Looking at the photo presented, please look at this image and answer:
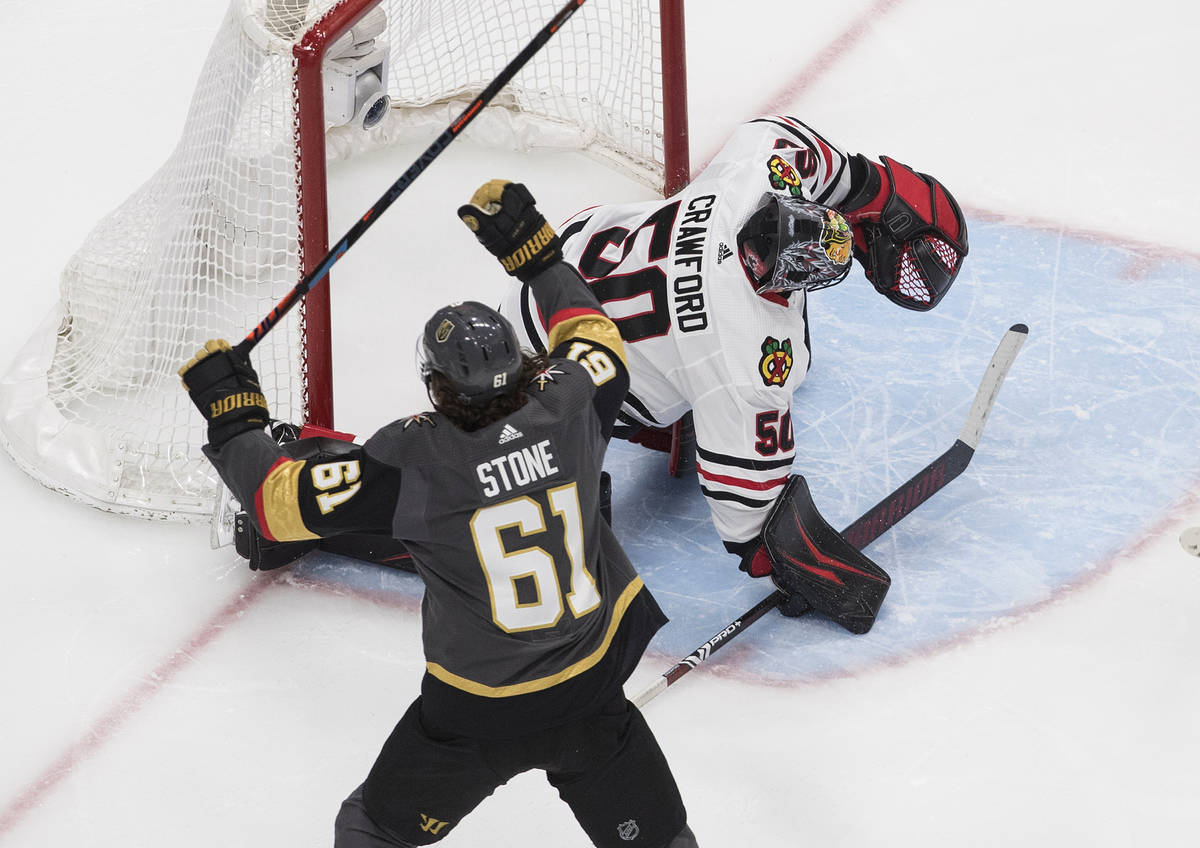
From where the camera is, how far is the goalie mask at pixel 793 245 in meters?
3.04

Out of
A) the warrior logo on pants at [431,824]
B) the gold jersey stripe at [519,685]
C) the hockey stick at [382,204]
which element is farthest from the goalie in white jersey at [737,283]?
the warrior logo on pants at [431,824]

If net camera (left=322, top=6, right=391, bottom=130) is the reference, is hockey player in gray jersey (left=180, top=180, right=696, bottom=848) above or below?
below

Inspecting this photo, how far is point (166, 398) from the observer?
12.3ft

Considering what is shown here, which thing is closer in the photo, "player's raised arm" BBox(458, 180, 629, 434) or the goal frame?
"player's raised arm" BBox(458, 180, 629, 434)

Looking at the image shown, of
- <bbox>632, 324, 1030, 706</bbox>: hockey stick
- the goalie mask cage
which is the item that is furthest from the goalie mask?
the goalie mask cage

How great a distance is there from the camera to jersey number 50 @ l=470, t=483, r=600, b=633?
2.37 meters

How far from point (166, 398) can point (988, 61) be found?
2847mm

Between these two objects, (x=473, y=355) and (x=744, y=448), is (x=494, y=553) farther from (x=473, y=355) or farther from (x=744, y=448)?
(x=744, y=448)

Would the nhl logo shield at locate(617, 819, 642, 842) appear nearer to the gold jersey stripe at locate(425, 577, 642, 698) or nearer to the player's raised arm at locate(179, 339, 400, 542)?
the gold jersey stripe at locate(425, 577, 642, 698)

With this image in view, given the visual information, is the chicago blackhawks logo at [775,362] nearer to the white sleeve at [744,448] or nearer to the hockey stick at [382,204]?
the white sleeve at [744,448]

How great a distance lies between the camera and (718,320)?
3.13 m

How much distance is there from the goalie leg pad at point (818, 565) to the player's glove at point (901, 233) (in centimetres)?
59

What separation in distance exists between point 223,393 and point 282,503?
0.70 ft

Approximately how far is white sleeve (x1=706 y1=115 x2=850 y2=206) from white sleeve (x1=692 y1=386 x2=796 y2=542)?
1.56ft
